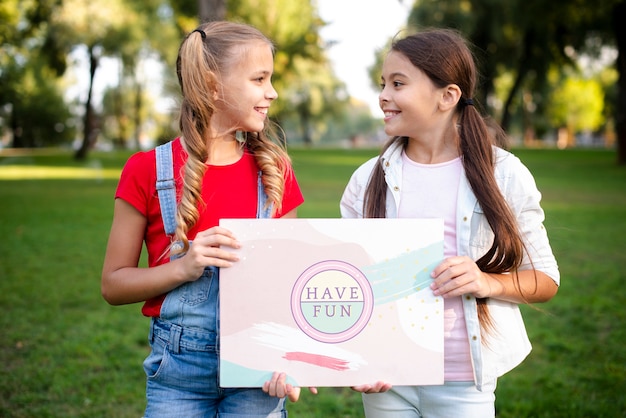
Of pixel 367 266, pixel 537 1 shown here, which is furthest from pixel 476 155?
pixel 537 1

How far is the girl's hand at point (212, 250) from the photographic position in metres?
1.90

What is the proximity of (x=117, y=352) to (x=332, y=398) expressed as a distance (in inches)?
71.7

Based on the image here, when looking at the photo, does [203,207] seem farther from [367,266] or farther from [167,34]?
[167,34]

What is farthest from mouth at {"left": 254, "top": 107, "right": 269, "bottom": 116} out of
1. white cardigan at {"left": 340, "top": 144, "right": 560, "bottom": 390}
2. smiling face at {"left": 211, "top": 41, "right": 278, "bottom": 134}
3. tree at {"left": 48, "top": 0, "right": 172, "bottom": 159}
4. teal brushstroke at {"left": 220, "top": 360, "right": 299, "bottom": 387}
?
tree at {"left": 48, "top": 0, "right": 172, "bottom": 159}

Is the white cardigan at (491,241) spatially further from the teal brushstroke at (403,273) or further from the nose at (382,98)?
the nose at (382,98)

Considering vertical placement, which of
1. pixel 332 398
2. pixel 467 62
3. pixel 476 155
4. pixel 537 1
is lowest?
pixel 332 398

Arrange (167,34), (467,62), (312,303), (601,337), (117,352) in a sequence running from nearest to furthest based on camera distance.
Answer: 1. (312,303)
2. (467,62)
3. (117,352)
4. (601,337)
5. (167,34)

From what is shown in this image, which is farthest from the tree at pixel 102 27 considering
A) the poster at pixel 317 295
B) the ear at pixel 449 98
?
the poster at pixel 317 295

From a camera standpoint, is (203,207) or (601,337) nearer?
(203,207)

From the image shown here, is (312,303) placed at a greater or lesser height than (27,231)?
greater

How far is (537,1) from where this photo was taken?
23281mm

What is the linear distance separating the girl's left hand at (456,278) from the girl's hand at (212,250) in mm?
611

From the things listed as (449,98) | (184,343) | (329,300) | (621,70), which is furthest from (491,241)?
(621,70)

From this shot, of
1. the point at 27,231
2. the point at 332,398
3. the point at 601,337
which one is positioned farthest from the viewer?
the point at 27,231
